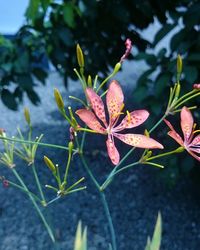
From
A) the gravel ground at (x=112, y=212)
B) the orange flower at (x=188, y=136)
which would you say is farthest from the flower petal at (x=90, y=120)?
the gravel ground at (x=112, y=212)

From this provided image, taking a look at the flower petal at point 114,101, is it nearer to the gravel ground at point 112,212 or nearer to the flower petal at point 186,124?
the flower petal at point 186,124

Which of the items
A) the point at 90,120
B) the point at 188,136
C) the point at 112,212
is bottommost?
the point at 112,212

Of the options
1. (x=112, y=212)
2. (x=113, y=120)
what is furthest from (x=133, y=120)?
(x=112, y=212)

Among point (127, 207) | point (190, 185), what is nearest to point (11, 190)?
point (127, 207)

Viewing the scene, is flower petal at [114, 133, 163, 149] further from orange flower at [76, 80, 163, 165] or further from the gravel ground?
the gravel ground

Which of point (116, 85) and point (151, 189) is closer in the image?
point (116, 85)

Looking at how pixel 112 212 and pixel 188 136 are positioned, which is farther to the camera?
pixel 112 212

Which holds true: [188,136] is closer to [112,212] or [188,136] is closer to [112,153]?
[112,153]

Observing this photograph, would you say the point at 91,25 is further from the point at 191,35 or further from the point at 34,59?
the point at 191,35
